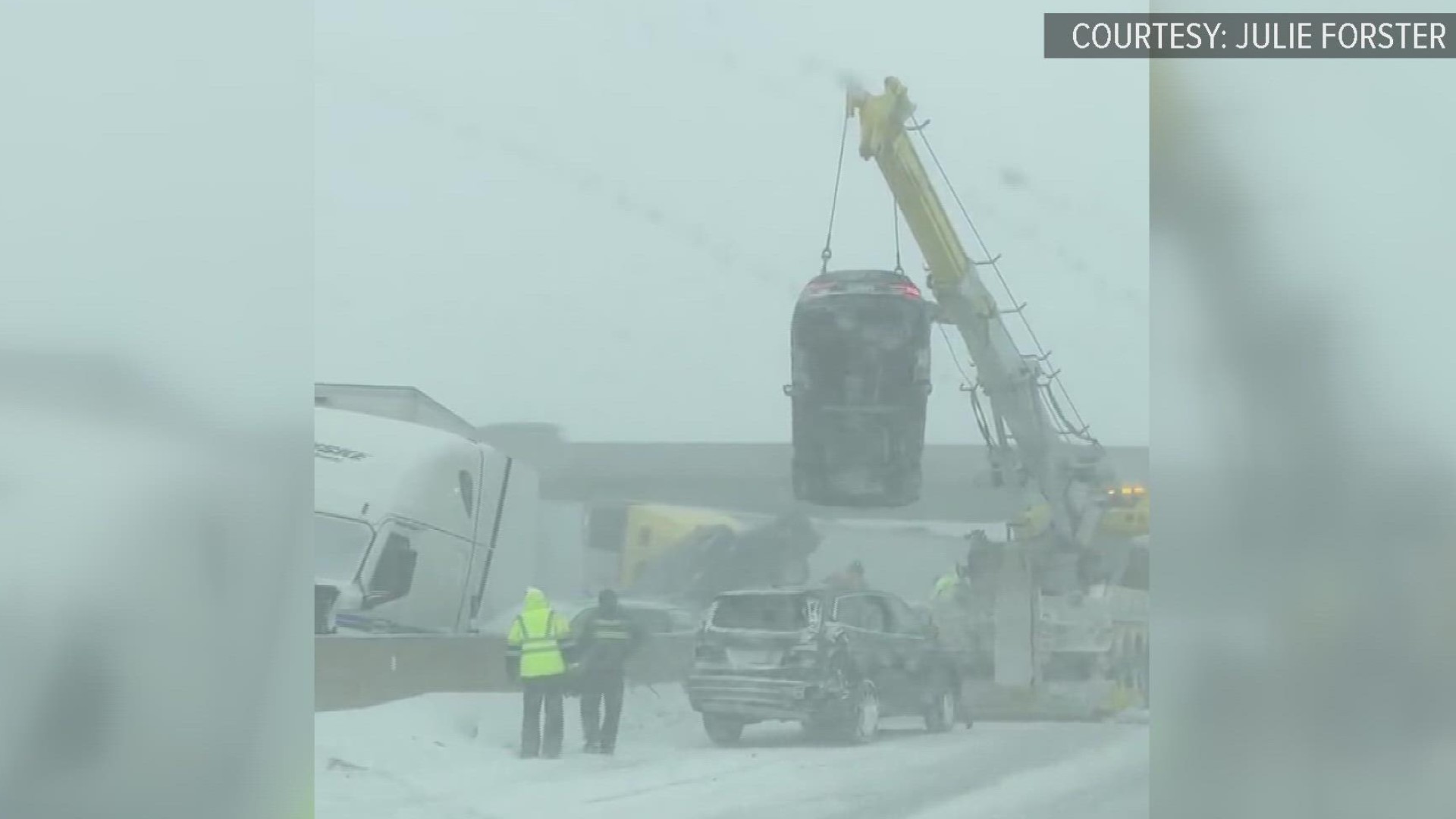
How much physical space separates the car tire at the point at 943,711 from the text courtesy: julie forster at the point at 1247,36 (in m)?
1.25

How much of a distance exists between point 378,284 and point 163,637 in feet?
2.61

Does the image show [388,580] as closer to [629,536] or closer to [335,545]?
[335,545]

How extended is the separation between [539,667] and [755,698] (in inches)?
16.5

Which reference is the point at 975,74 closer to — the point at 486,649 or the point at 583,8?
the point at 583,8

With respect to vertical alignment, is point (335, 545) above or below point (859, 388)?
below

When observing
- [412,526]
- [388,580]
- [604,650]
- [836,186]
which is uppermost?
[836,186]

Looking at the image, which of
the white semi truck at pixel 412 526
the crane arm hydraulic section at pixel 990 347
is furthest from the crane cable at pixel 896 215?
the white semi truck at pixel 412 526

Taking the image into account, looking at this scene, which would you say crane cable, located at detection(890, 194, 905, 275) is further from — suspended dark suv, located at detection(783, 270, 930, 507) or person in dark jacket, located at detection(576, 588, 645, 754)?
person in dark jacket, located at detection(576, 588, 645, 754)

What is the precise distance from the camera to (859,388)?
8.52 feet

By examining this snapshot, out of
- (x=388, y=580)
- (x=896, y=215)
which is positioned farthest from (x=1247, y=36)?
(x=388, y=580)

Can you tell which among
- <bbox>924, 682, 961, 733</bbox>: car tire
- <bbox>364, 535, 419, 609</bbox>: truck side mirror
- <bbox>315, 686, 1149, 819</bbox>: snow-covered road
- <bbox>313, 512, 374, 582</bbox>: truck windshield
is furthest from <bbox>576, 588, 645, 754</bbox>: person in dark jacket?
<bbox>924, 682, 961, 733</bbox>: car tire

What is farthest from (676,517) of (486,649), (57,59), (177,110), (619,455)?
(57,59)

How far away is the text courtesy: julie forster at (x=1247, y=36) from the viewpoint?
2578 mm

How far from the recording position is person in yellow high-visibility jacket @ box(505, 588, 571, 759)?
256cm
